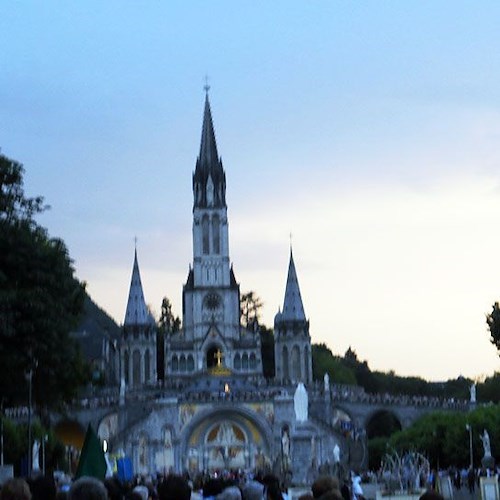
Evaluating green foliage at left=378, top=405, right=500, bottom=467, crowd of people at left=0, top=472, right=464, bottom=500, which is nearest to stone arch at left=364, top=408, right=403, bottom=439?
green foliage at left=378, top=405, right=500, bottom=467

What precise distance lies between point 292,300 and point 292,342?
3.51 meters

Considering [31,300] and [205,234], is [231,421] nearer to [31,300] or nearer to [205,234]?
[205,234]

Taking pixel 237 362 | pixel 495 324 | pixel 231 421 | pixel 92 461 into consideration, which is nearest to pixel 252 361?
pixel 237 362

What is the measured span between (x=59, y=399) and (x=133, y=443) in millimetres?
45810

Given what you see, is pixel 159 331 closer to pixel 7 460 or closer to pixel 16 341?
pixel 7 460

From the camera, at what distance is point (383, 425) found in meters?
93.9

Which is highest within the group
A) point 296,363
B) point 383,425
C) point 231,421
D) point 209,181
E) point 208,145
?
point 208,145

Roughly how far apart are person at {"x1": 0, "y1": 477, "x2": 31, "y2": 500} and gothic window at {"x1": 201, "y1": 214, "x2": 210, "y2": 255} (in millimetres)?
92962

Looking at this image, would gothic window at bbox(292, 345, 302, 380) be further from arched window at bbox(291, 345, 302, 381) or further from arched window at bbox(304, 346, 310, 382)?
arched window at bbox(304, 346, 310, 382)

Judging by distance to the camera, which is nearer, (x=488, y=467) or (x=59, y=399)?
(x=59, y=399)

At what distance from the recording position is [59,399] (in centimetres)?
3612

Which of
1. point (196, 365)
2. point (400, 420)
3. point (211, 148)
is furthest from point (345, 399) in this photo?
point (211, 148)

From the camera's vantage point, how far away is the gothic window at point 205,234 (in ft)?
333

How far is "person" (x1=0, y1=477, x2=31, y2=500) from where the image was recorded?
8.28 m
